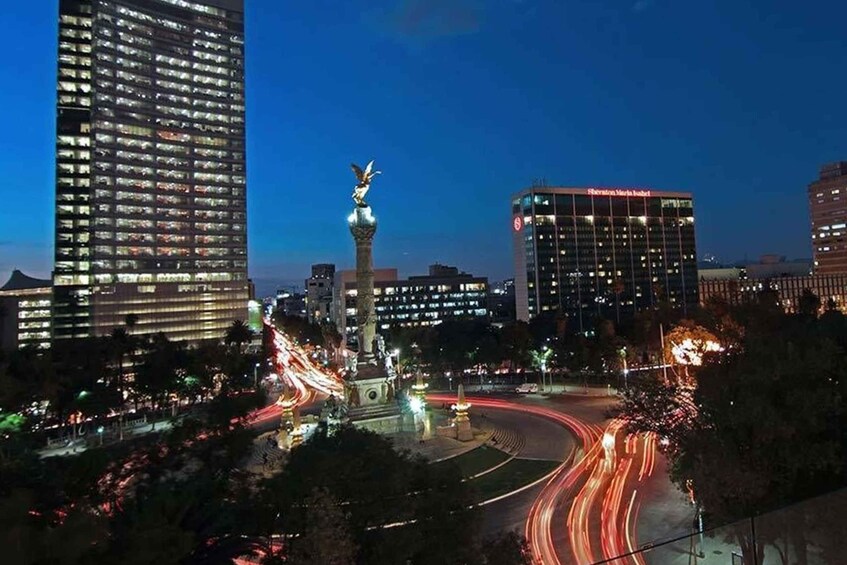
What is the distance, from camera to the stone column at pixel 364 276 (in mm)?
51875

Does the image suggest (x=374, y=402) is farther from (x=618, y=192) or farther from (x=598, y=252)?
(x=618, y=192)

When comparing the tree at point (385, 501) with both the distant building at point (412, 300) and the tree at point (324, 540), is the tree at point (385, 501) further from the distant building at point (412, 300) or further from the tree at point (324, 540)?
the distant building at point (412, 300)

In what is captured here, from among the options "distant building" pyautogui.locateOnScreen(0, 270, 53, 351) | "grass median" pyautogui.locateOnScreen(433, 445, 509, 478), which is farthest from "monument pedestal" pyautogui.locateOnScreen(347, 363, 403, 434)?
"distant building" pyautogui.locateOnScreen(0, 270, 53, 351)

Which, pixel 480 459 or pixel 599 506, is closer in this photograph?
pixel 599 506

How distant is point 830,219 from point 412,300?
12416 centimetres

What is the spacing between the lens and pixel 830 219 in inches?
6895

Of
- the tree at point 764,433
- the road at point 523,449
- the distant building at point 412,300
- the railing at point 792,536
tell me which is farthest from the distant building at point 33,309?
the railing at point 792,536

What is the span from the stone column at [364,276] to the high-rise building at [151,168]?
70.5 metres

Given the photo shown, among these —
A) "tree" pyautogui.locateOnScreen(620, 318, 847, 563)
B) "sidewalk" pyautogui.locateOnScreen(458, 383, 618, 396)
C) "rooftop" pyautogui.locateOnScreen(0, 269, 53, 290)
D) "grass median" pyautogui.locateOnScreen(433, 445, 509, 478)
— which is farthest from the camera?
→ "rooftop" pyautogui.locateOnScreen(0, 269, 53, 290)

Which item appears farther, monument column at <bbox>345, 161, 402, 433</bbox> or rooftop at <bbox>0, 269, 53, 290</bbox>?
rooftop at <bbox>0, 269, 53, 290</bbox>

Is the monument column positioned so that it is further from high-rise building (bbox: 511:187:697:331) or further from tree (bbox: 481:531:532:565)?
high-rise building (bbox: 511:187:697:331)

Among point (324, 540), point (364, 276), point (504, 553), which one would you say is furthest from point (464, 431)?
point (324, 540)

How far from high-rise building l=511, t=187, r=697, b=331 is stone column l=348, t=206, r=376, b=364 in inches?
3789

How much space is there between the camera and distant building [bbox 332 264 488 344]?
153 m
